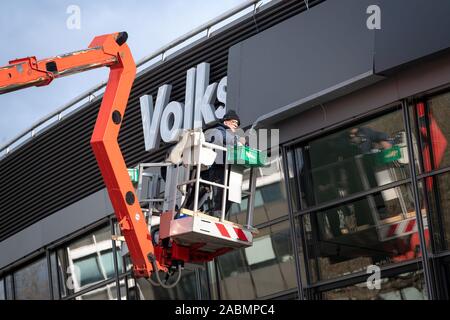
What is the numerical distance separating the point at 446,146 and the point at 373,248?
6.56 ft

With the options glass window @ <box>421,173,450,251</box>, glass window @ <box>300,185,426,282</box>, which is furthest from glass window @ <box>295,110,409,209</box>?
glass window @ <box>421,173,450,251</box>

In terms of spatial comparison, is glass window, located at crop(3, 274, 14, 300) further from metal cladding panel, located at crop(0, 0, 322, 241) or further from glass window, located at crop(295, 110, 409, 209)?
glass window, located at crop(295, 110, 409, 209)

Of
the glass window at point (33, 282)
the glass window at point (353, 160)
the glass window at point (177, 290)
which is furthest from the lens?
the glass window at point (33, 282)

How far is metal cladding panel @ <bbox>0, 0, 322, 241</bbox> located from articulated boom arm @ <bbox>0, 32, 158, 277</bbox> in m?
4.28

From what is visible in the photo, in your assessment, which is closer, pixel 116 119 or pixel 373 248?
pixel 116 119

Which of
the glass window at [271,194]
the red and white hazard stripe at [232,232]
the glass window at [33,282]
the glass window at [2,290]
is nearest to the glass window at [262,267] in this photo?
the glass window at [271,194]

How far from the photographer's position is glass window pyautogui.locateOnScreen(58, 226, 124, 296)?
21.1m

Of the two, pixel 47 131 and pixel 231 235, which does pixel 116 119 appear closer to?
pixel 231 235

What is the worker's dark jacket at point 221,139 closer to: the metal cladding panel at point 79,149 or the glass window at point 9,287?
the metal cladding panel at point 79,149

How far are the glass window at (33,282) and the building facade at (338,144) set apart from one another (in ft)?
14.8

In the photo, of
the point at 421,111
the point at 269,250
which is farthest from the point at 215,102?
the point at 421,111

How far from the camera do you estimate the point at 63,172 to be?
73.4ft

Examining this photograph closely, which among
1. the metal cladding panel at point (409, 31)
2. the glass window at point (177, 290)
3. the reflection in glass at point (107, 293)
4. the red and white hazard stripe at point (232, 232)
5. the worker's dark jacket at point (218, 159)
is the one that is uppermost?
the metal cladding panel at point (409, 31)

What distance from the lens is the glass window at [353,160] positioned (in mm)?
15031
